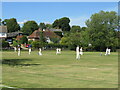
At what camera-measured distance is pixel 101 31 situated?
258ft

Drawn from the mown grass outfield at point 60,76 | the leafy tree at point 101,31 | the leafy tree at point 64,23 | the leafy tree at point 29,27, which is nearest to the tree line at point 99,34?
the leafy tree at point 101,31

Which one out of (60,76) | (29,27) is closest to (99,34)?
(60,76)

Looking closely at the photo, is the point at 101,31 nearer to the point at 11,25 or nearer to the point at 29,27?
the point at 29,27

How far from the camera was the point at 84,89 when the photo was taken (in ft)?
31.9

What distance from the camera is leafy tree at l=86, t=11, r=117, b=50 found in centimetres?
7825

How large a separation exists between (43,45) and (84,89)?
Answer: 7058cm

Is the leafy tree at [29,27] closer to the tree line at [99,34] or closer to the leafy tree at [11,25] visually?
the leafy tree at [11,25]

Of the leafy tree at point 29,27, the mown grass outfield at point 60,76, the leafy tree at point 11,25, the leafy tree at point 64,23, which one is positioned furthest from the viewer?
the leafy tree at point 64,23

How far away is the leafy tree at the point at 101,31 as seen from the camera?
78.2 metres

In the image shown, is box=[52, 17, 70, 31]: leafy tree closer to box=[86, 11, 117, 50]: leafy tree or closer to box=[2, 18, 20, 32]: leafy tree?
box=[2, 18, 20, 32]: leafy tree

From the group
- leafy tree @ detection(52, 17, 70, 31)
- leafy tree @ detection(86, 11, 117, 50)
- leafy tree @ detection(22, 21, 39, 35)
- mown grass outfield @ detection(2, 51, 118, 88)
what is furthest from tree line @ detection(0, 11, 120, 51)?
leafy tree @ detection(52, 17, 70, 31)

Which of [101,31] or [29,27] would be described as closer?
[101,31]

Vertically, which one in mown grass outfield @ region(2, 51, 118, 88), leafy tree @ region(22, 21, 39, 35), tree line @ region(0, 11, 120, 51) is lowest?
→ mown grass outfield @ region(2, 51, 118, 88)

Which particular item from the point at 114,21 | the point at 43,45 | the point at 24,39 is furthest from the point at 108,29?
the point at 24,39
